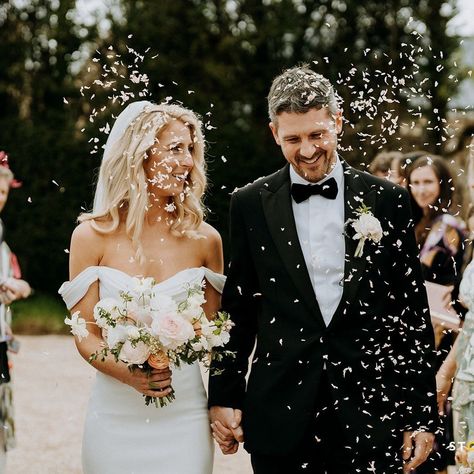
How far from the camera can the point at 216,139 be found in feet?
47.0

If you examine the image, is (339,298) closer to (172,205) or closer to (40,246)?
(172,205)

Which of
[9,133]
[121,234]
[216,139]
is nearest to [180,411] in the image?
[121,234]

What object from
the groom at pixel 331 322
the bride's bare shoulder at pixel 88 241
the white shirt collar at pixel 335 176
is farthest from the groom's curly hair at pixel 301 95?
the bride's bare shoulder at pixel 88 241

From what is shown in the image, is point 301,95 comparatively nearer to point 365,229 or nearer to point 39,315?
point 365,229

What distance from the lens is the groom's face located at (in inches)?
144

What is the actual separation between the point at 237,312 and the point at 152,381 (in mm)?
439

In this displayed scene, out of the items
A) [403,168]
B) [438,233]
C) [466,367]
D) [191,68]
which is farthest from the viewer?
[191,68]

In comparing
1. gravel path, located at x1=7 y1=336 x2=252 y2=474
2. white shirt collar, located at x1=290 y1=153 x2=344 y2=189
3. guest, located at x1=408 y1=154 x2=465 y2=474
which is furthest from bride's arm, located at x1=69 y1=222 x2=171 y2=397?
guest, located at x1=408 y1=154 x2=465 y2=474

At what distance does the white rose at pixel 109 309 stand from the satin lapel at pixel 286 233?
2.20 ft

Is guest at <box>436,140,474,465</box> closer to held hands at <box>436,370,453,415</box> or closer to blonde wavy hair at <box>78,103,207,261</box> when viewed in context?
held hands at <box>436,370,453,415</box>

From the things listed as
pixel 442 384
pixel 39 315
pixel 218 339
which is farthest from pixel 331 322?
pixel 39 315

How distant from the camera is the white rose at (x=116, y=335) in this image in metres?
3.74

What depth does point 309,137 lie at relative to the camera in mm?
3654

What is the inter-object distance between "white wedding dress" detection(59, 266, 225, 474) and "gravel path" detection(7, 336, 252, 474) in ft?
3.94
